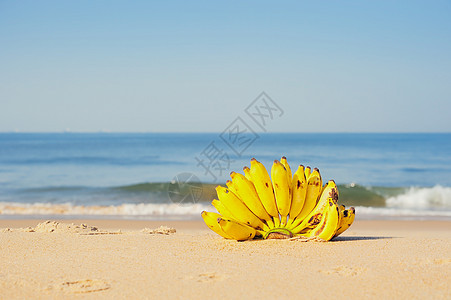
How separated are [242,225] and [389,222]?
7.33 meters

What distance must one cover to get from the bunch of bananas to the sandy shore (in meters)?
0.19

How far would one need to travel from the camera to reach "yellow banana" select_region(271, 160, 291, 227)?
435 cm

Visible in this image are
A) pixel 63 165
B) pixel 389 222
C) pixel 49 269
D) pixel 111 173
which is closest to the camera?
pixel 49 269

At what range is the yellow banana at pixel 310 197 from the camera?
177 inches

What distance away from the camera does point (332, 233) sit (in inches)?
169

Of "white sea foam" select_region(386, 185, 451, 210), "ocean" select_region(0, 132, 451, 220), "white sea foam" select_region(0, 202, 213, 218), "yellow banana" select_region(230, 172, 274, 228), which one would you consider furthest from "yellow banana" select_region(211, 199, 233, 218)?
"white sea foam" select_region(386, 185, 451, 210)

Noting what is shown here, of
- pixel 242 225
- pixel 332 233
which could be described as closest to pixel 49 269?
pixel 242 225

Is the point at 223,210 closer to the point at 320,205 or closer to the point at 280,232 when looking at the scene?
the point at 280,232

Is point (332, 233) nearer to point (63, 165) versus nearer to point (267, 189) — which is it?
point (267, 189)

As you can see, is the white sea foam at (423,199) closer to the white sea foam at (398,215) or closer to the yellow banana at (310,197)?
the white sea foam at (398,215)

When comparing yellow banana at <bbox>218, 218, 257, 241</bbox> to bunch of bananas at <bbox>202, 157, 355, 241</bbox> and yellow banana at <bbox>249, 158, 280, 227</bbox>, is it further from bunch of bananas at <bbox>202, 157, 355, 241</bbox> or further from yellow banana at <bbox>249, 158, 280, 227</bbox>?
yellow banana at <bbox>249, 158, 280, 227</bbox>

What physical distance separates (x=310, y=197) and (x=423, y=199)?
14412mm

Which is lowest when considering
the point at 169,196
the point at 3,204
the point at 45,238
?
the point at 45,238

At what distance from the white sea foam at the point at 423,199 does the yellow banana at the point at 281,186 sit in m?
13.2
